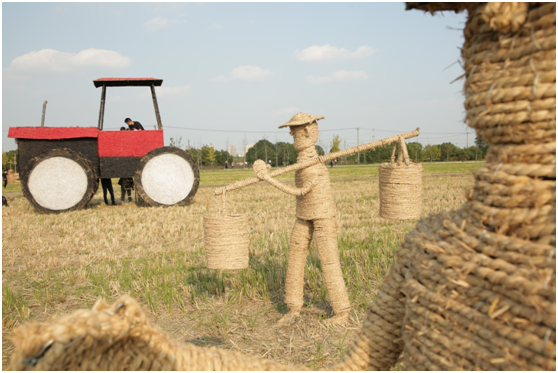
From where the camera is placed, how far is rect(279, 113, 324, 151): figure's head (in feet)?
12.3

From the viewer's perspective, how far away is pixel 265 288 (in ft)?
14.7

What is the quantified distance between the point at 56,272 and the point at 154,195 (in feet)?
17.1

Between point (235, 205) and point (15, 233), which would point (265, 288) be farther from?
point (235, 205)

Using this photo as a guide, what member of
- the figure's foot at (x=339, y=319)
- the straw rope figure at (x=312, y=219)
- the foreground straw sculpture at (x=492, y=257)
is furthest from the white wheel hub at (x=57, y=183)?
the foreground straw sculpture at (x=492, y=257)

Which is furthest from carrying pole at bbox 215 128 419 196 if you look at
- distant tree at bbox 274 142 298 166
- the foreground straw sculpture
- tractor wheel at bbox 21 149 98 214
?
distant tree at bbox 274 142 298 166

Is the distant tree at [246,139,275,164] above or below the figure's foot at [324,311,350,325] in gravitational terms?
above

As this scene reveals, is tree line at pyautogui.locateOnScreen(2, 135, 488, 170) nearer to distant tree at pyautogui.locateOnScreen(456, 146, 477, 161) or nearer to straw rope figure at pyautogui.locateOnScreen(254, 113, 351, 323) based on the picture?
distant tree at pyautogui.locateOnScreen(456, 146, 477, 161)

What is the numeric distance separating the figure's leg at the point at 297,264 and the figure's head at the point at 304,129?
72 centimetres

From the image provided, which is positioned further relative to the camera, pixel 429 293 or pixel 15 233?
pixel 15 233

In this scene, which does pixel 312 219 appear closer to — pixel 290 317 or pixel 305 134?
pixel 305 134

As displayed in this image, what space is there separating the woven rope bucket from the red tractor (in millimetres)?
7304

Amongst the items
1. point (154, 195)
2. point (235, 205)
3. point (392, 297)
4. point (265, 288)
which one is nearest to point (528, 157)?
point (392, 297)

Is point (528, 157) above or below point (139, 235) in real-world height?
above

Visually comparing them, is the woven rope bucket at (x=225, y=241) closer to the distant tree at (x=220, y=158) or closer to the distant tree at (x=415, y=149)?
the distant tree at (x=415, y=149)
